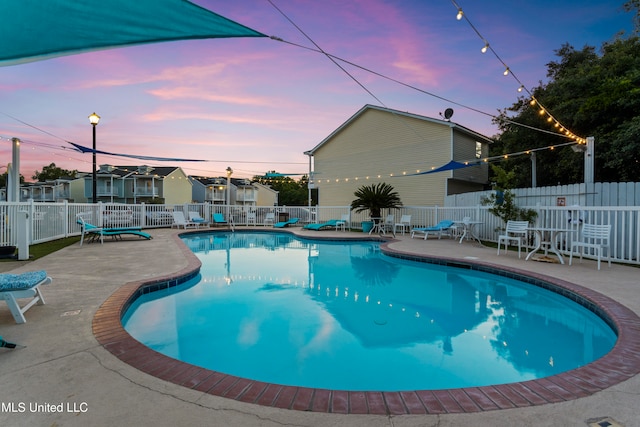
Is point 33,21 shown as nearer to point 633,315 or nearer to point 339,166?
point 633,315

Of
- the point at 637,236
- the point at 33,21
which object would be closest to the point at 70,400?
the point at 33,21

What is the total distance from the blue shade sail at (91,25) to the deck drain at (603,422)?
12.9ft

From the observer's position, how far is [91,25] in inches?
100

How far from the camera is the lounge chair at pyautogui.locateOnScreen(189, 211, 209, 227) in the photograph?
630 inches

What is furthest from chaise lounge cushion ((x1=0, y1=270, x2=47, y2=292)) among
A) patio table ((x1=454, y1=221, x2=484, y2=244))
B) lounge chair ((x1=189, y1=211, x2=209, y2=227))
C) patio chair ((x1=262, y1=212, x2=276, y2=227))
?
patio chair ((x1=262, y1=212, x2=276, y2=227))

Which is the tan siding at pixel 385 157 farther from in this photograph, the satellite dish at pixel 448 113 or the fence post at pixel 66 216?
the fence post at pixel 66 216

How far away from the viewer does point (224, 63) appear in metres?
10.7

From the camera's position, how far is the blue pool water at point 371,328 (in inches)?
121

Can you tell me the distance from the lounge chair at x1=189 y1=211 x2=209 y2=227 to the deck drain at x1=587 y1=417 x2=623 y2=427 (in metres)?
16.0

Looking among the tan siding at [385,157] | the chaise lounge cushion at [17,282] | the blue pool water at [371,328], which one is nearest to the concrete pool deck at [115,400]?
the chaise lounge cushion at [17,282]

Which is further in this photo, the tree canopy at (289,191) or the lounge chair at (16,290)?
the tree canopy at (289,191)

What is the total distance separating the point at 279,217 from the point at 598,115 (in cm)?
1572

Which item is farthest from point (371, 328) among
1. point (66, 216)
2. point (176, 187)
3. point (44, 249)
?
point (176, 187)

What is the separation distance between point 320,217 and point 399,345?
15836 millimetres
